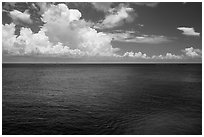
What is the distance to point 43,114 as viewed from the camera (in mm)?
24391

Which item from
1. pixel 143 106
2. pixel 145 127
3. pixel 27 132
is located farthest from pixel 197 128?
pixel 27 132

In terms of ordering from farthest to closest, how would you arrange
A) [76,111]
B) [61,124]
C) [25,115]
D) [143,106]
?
[143,106] → [76,111] → [25,115] → [61,124]

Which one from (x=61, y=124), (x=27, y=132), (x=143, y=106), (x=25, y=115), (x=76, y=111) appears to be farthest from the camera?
(x=143, y=106)

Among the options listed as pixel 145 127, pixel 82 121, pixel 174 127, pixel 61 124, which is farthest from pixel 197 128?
pixel 61 124

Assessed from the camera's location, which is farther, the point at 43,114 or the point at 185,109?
the point at 185,109

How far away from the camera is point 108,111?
85.1 feet

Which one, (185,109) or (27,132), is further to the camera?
(185,109)

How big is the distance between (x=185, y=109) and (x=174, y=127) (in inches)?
333

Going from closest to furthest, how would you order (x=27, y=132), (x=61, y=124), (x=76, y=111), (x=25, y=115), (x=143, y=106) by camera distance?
(x=27, y=132) < (x=61, y=124) < (x=25, y=115) < (x=76, y=111) < (x=143, y=106)

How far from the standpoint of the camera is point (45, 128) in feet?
65.1

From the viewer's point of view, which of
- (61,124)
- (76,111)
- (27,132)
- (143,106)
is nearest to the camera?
(27,132)

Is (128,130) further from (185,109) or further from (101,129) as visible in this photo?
(185,109)

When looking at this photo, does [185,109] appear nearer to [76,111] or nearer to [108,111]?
[108,111]

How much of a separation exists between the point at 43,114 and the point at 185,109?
18.5 metres
